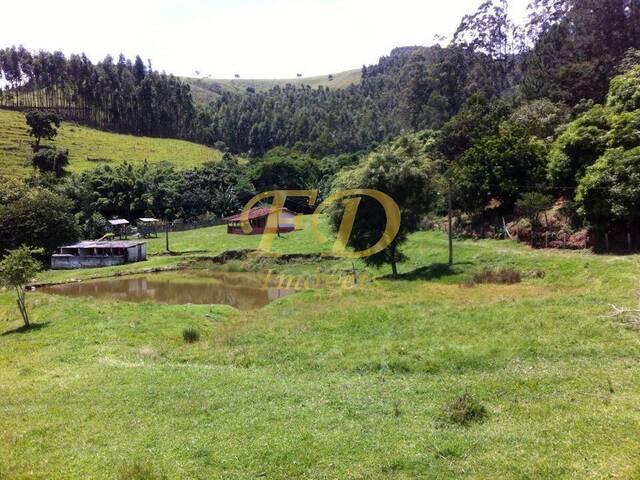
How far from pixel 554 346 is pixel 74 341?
1863cm

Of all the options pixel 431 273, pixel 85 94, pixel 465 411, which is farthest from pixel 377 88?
pixel 465 411

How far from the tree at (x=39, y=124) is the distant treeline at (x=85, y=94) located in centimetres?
2698

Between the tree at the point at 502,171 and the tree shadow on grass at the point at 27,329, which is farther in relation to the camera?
the tree at the point at 502,171

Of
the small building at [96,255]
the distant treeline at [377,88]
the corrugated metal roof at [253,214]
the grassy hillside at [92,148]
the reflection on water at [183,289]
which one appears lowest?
the reflection on water at [183,289]

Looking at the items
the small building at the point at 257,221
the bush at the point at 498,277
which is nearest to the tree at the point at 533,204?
the bush at the point at 498,277

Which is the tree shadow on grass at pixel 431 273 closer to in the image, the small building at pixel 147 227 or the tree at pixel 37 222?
the tree at pixel 37 222

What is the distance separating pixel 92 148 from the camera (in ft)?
315

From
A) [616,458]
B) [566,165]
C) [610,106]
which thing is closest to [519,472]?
[616,458]

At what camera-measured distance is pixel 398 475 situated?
7672 mm

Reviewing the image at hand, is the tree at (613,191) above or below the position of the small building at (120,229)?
above

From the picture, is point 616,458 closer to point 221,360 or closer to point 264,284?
point 221,360

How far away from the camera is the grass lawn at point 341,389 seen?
828 cm

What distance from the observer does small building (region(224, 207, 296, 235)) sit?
211 ft

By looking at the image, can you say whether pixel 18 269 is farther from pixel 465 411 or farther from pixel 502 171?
pixel 502 171
